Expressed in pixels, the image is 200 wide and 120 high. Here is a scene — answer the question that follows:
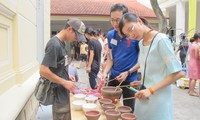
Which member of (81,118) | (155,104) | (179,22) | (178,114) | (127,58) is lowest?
(178,114)

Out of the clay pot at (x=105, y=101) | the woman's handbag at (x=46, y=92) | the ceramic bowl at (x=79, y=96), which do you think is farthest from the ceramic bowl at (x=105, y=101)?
the woman's handbag at (x=46, y=92)

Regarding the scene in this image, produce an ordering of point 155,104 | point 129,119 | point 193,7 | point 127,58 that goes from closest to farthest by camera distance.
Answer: point 129,119 → point 155,104 → point 127,58 → point 193,7

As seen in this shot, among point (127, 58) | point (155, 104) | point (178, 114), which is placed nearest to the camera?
point (155, 104)

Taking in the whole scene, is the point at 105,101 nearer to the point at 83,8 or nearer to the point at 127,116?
the point at 127,116

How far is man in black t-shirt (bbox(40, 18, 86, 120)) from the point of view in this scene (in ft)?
7.35

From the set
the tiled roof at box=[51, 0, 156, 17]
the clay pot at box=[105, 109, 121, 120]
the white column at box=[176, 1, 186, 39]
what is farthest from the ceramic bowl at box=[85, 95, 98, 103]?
the white column at box=[176, 1, 186, 39]

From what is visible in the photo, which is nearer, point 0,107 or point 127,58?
point 0,107

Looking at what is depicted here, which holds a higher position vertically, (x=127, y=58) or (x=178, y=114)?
(x=127, y=58)

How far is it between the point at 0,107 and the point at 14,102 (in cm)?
31

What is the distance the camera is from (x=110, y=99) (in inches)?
85.3

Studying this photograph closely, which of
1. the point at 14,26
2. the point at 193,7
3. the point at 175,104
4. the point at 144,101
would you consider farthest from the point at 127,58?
the point at 193,7

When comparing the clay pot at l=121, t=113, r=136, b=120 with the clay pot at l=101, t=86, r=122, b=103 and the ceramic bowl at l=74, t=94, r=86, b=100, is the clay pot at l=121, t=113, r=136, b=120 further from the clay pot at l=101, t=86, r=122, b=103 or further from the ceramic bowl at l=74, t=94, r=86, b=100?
the ceramic bowl at l=74, t=94, r=86, b=100

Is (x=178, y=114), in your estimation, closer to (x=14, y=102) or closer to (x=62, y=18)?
(x=14, y=102)

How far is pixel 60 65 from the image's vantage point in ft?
7.81
